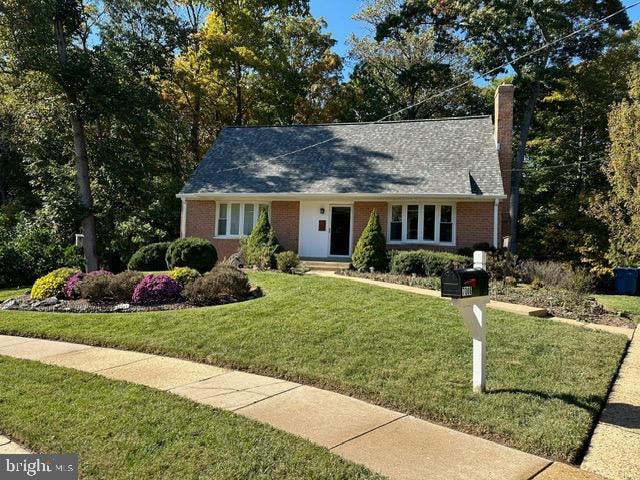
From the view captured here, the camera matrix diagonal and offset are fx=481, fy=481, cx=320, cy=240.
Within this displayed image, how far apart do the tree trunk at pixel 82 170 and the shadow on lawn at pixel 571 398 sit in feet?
67.5

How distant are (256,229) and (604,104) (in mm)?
20914

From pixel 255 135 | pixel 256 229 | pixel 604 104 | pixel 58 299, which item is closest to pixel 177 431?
pixel 58 299

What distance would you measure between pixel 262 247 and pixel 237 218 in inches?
143

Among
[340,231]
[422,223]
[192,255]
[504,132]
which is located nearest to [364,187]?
[340,231]

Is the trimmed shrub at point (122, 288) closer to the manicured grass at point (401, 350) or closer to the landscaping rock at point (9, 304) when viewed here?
the manicured grass at point (401, 350)

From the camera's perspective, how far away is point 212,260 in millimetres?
15156

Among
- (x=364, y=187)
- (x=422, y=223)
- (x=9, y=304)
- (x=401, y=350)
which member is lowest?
(x=9, y=304)

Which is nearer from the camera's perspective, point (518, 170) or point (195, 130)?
point (518, 170)

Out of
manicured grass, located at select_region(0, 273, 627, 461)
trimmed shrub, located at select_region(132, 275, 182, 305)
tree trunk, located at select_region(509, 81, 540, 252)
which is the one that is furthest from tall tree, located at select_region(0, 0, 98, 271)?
tree trunk, located at select_region(509, 81, 540, 252)

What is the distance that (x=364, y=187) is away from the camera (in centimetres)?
1811

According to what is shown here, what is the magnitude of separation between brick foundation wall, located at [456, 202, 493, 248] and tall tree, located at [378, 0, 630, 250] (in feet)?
22.8

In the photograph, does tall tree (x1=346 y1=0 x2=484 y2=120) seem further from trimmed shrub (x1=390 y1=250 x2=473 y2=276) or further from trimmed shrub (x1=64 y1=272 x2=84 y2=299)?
trimmed shrub (x1=64 y1=272 x2=84 y2=299)

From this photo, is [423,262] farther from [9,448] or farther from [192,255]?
[9,448]

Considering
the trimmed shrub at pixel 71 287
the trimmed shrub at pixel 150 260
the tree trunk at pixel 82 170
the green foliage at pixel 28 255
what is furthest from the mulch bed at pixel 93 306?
the tree trunk at pixel 82 170
